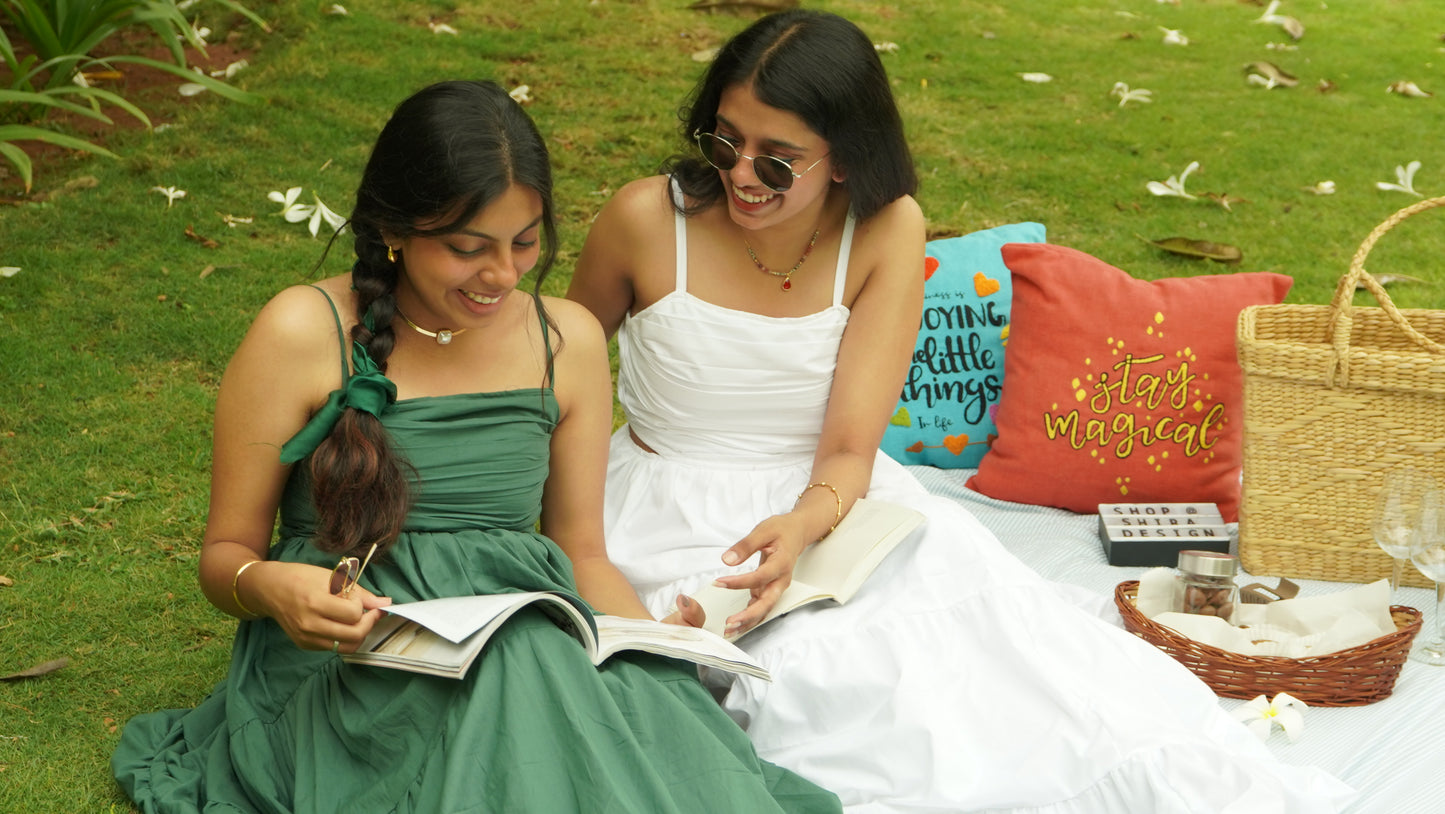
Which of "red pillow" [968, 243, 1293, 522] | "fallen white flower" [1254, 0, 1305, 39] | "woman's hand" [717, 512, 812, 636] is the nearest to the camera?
Answer: "woman's hand" [717, 512, 812, 636]

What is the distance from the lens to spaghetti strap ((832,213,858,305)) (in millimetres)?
3242

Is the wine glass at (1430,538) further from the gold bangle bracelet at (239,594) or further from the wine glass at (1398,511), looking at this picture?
the gold bangle bracelet at (239,594)

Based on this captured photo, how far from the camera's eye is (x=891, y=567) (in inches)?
109

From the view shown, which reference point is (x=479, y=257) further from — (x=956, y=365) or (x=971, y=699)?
(x=956, y=365)

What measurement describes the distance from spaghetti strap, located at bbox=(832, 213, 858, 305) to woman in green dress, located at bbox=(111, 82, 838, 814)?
2.57ft

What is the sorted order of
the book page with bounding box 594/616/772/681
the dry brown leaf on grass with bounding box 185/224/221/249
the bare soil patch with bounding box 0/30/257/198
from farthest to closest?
the bare soil patch with bounding box 0/30/257/198 < the dry brown leaf on grass with bounding box 185/224/221/249 < the book page with bounding box 594/616/772/681

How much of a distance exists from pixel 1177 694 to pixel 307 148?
4.83 metres

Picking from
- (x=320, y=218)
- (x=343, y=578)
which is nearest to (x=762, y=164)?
(x=343, y=578)

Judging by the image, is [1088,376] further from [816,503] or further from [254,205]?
[254,205]

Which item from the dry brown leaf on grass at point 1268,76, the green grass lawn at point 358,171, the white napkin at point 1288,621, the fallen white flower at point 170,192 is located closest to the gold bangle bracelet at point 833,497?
the white napkin at point 1288,621

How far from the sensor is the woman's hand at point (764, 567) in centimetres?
264

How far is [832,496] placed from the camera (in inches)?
116

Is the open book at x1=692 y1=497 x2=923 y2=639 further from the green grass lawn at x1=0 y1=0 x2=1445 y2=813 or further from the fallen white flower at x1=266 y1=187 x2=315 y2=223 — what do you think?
the fallen white flower at x1=266 y1=187 x2=315 y2=223

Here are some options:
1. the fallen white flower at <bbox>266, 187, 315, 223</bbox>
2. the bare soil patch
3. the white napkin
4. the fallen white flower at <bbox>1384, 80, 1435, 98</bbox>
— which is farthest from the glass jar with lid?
the fallen white flower at <bbox>1384, 80, 1435, 98</bbox>
